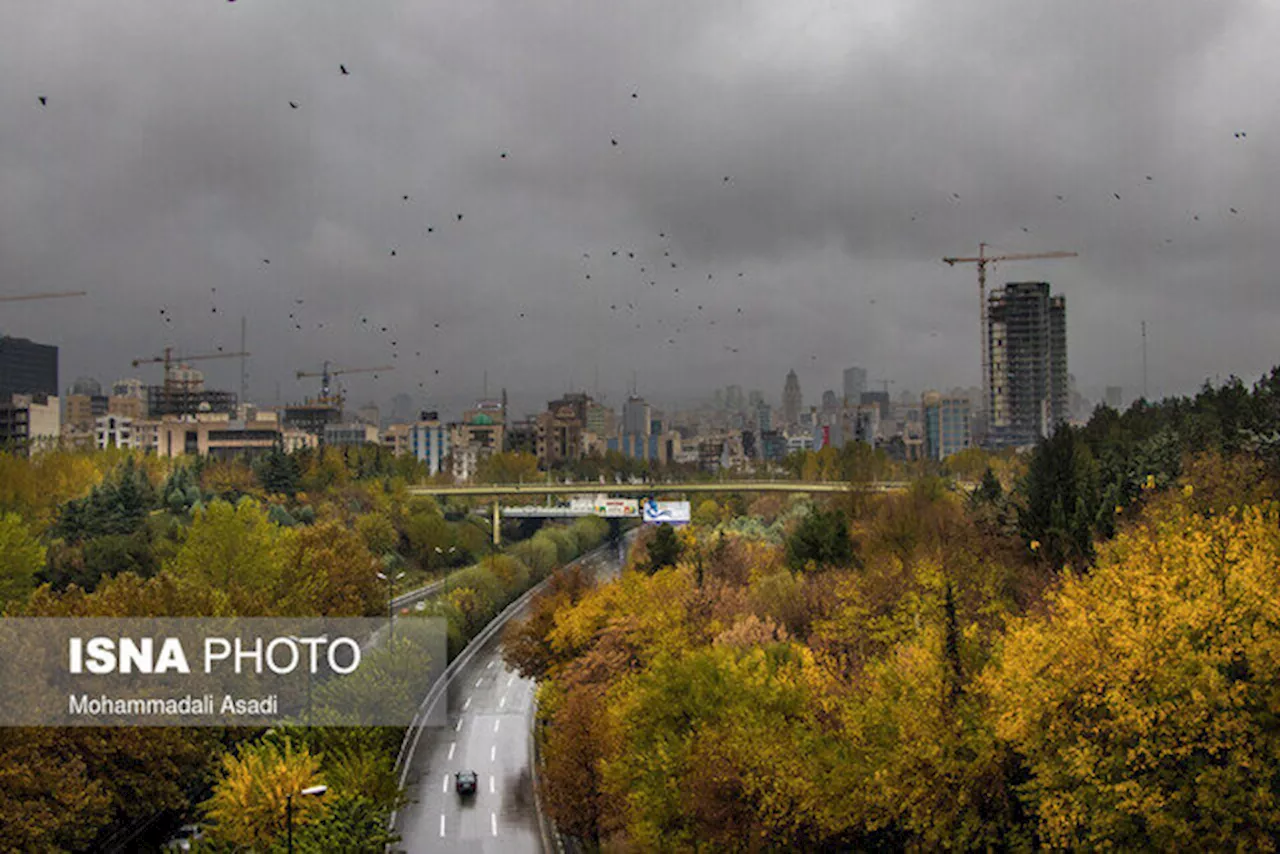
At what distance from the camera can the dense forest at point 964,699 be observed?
19391 millimetres

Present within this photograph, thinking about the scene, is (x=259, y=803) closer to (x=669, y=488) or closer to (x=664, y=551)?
(x=664, y=551)

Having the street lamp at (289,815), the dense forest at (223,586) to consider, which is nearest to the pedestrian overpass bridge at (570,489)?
the dense forest at (223,586)

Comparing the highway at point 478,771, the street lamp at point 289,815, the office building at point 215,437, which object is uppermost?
the office building at point 215,437

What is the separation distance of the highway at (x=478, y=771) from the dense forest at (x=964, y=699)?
127 centimetres

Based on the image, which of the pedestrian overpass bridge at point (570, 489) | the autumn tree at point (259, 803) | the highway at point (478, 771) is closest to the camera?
the autumn tree at point (259, 803)

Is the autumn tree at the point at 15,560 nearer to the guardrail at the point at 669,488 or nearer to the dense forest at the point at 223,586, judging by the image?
the dense forest at the point at 223,586

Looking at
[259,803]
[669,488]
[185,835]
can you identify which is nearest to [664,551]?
[185,835]

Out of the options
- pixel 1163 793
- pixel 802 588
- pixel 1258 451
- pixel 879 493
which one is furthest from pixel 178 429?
pixel 1163 793

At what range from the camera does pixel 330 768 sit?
32.5m

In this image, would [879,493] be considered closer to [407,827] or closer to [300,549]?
[300,549]

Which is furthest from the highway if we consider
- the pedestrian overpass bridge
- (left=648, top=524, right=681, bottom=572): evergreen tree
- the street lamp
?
the pedestrian overpass bridge

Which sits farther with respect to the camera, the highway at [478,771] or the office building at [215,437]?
the office building at [215,437]

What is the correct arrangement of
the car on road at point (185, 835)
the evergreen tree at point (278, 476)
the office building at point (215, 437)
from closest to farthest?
the car on road at point (185, 835) < the evergreen tree at point (278, 476) < the office building at point (215, 437)

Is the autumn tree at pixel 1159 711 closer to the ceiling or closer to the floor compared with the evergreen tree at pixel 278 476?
closer to the floor
